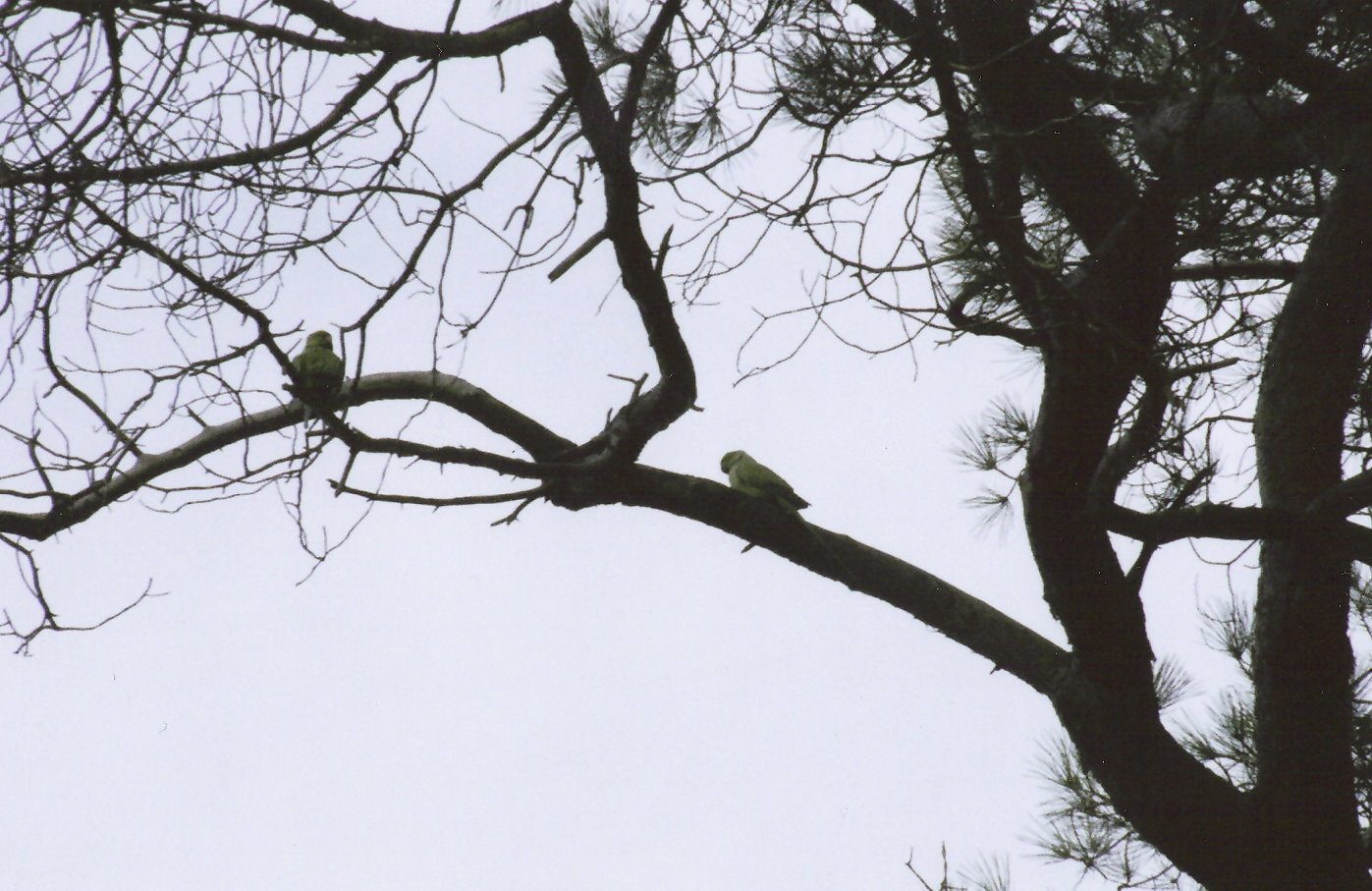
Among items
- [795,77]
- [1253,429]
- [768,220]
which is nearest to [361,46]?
[768,220]

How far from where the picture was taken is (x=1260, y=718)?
2541 millimetres

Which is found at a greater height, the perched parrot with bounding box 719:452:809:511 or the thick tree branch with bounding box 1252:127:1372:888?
the perched parrot with bounding box 719:452:809:511

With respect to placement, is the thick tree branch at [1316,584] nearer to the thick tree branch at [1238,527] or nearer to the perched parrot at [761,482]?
the thick tree branch at [1238,527]

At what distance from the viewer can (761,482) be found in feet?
11.0

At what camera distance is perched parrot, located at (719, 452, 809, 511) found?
3.25 metres

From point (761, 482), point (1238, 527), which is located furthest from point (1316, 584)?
point (761, 482)

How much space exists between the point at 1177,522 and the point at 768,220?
1129mm

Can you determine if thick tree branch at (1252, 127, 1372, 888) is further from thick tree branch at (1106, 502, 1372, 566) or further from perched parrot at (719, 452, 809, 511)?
perched parrot at (719, 452, 809, 511)

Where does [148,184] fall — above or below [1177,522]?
above

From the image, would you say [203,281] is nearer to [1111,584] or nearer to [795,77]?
[795,77]

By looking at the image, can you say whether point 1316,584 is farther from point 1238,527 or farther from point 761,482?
point 761,482

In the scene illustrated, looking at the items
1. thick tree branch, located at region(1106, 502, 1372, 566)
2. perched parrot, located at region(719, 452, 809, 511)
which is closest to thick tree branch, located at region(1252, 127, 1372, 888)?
thick tree branch, located at region(1106, 502, 1372, 566)

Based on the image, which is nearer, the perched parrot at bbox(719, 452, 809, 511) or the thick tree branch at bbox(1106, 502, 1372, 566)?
the thick tree branch at bbox(1106, 502, 1372, 566)

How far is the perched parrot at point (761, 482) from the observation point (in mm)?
3248
